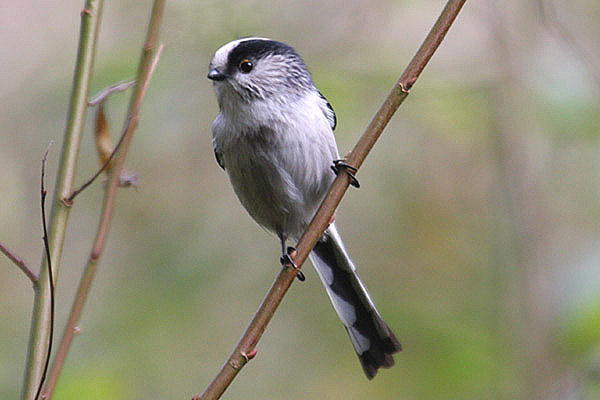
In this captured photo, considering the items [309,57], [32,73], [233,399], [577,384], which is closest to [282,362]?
[233,399]

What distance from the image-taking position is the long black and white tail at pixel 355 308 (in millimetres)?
2619

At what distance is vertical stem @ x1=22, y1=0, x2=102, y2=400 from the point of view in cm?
142

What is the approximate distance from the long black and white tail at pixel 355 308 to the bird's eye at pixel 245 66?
0.70m

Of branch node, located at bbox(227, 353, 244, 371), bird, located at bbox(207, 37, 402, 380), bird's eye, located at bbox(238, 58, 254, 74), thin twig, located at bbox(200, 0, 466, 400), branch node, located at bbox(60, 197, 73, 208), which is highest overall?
bird's eye, located at bbox(238, 58, 254, 74)

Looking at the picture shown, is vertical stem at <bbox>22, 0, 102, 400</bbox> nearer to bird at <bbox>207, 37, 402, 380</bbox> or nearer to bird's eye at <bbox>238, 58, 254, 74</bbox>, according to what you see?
bird at <bbox>207, 37, 402, 380</bbox>

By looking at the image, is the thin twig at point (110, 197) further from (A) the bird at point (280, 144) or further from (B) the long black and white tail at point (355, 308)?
(B) the long black and white tail at point (355, 308)

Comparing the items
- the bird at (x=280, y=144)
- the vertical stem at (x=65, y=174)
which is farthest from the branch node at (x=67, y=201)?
the bird at (x=280, y=144)

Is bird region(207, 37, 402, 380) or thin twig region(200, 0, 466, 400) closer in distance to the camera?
thin twig region(200, 0, 466, 400)

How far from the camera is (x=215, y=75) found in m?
2.59

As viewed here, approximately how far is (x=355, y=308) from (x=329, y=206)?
1.06 m

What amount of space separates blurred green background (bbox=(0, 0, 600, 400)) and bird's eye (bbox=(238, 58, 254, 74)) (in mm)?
158

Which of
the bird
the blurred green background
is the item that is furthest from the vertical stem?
the bird

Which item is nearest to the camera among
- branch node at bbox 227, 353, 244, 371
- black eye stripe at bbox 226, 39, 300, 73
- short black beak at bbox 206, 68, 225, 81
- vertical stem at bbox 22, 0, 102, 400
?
vertical stem at bbox 22, 0, 102, 400

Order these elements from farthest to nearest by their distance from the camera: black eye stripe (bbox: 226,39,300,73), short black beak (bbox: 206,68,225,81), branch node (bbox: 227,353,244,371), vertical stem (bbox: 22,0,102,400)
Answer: black eye stripe (bbox: 226,39,300,73)
short black beak (bbox: 206,68,225,81)
branch node (bbox: 227,353,244,371)
vertical stem (bbox: 22,0,102,400)
